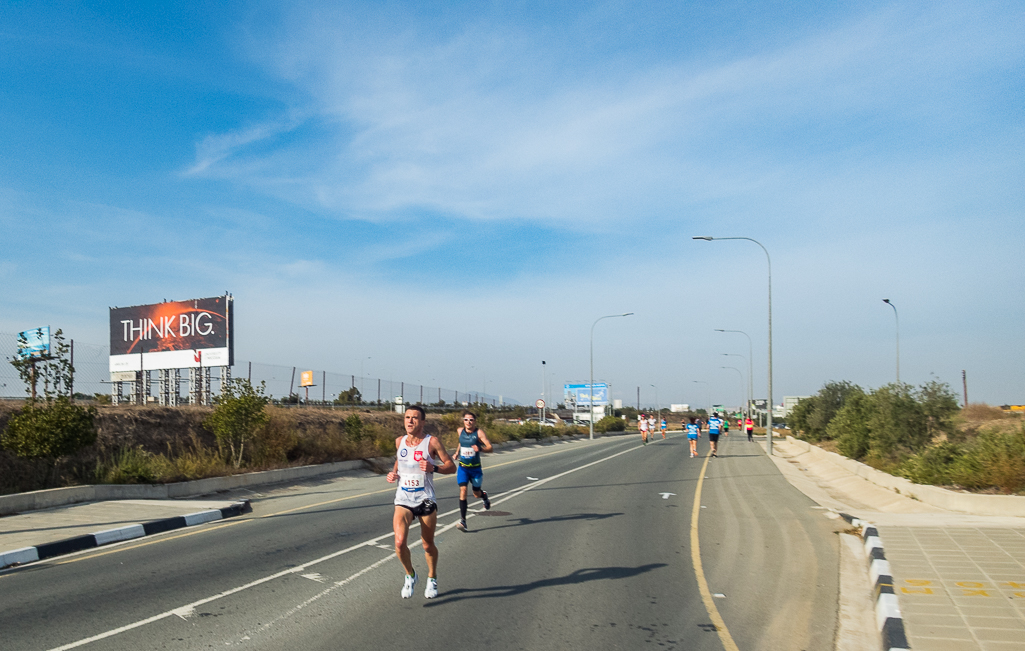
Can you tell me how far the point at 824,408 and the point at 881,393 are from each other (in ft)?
66.0

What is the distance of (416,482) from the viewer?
263 inches

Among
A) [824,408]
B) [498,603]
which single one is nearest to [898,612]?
[498,603]

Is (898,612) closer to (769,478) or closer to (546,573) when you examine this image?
(546,573)

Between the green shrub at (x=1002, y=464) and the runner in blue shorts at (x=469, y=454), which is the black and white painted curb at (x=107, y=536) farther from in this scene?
the green shrub at (x=1002, y=464)

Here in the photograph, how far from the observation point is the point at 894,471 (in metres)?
17.1

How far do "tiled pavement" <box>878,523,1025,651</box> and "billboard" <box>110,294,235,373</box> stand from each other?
35204 millimetres

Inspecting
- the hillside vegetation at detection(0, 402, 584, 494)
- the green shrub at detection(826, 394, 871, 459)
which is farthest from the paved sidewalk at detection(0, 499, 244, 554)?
the green shrub at detection(826, 394, 871, 459)

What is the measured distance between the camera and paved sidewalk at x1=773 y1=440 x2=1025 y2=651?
223 inches

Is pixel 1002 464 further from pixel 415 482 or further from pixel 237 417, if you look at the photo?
pixel 237 417

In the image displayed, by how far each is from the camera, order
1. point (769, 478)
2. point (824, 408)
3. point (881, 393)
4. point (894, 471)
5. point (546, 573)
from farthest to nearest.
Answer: point (824, 408) → point (881, 393) → point (769, 478) → point (894, 471) → point (546, 573)

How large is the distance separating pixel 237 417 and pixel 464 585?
1353 centimetres

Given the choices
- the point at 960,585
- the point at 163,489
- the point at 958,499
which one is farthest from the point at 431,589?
the point at 163,489

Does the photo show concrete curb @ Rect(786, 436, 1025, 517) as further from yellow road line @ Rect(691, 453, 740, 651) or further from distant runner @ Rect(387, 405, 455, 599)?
distant runner @ Rect(387, 405, 455, 599)

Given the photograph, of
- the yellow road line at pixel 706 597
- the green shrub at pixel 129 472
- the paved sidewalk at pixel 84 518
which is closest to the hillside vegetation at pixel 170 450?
the green shrub at pixel 129 472
